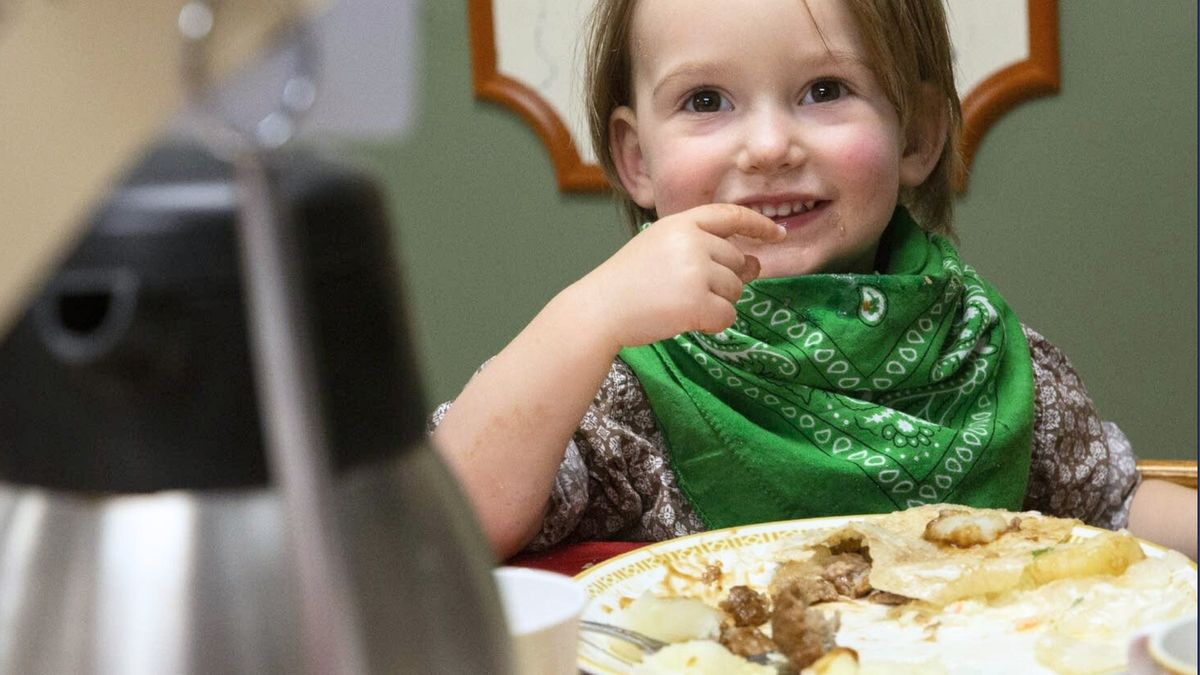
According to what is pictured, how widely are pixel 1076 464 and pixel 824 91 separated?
43 cm

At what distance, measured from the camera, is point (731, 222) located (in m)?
0.98

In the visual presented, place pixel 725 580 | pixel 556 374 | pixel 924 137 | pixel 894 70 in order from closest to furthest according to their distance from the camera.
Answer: pixel 725 580
pixel 556 374
pixel 894 70
pixel 924 137

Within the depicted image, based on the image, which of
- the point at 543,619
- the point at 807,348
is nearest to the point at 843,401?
the point at 807,348

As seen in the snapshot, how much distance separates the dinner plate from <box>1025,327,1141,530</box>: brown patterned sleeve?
1.62ft

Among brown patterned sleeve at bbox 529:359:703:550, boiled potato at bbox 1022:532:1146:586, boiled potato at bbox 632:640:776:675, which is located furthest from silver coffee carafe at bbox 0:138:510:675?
brown patterned sleeve at bbox 529:359:703:550

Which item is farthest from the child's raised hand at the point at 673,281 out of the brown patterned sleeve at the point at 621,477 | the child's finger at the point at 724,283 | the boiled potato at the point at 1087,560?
the boiled potato at the point at 1087,560

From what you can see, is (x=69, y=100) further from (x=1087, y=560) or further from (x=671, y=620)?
(x=1087, y=560)

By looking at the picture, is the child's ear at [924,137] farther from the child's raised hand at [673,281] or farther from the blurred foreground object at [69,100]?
the blurred foreground object at [69,100]

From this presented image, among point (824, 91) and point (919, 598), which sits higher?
point (824, 91)

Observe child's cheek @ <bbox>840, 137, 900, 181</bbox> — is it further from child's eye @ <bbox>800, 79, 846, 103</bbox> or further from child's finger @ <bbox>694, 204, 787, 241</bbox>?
child's finger @ <bbox>694, 204, 787, 241</bbox>

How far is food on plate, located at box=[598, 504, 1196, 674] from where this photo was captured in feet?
1.84

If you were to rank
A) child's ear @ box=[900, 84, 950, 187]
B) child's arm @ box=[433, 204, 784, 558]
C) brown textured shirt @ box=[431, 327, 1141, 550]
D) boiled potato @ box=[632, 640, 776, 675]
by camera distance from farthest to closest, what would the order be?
child's ear @ box=[900, 84, 950, 187], brown textured shirt @ box=[431, 327, 1141, 550], child's arm @ box=[433, 204, 784, 558], boiled potato @ box=[632, 640, 776, 675]

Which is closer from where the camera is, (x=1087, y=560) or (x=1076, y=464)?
(x=1087, y=560)

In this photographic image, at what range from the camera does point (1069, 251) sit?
221 centimetres
